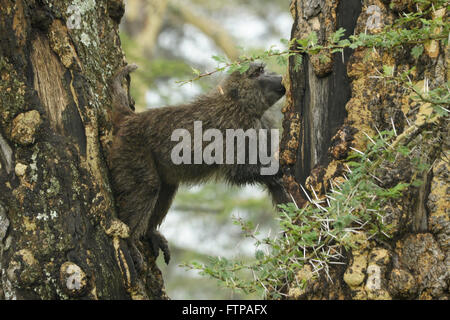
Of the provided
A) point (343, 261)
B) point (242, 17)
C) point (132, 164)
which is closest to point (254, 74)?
point (132, 164)

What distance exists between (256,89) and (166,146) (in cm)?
99

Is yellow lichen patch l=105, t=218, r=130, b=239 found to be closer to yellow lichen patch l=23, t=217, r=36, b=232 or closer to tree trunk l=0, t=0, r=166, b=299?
tree trunk l=0, t=0, r=166, b=299

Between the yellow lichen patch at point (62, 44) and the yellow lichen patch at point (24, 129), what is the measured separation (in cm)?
47

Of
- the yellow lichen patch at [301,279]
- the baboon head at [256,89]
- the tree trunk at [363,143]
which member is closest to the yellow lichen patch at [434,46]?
the tree trunk at [363,143]

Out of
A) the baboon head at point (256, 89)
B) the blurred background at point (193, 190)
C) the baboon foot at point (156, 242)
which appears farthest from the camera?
the blurred background at point (193, 190)

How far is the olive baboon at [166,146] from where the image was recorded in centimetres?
371

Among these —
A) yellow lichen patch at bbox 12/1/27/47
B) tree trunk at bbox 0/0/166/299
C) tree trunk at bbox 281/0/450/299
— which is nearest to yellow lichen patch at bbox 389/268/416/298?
tree trunk at bbox 281/0/450/299

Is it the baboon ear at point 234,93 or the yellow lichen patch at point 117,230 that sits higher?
the baboon ear at point 234,93

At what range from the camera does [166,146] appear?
4.02 m

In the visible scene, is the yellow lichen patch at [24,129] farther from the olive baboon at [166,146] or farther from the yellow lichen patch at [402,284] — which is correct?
the yellow lichen patch at [402,284]

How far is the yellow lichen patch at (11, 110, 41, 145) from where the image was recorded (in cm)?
298
